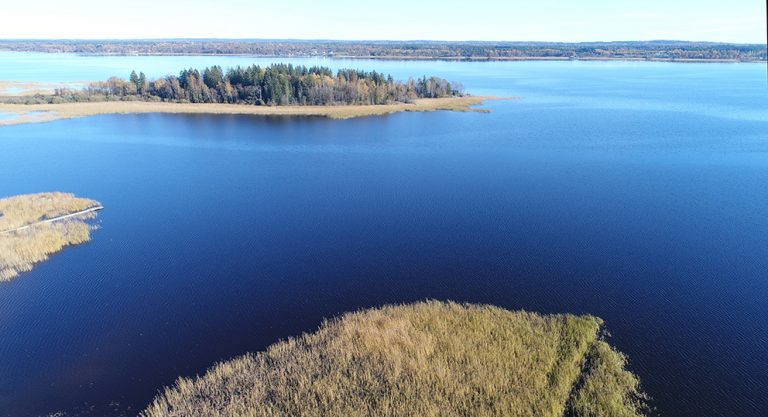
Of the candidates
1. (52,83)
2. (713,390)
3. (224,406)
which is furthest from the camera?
(52,83)

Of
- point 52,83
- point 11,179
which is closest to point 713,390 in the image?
point 11,179

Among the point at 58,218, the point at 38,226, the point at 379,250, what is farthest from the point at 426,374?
the point at 58,218

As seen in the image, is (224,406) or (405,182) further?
(405,182)

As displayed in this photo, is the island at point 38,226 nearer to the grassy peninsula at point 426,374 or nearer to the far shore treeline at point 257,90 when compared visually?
the grassy peninsula at point 426,374

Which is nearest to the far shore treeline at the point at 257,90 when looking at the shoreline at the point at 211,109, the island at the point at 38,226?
the shoreline at the point at 211,109

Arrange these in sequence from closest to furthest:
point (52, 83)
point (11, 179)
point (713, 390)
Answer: point (713, 390) < point (11, 179) < point (52, 83)

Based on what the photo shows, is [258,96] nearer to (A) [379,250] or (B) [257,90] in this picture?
(B) [257,90]

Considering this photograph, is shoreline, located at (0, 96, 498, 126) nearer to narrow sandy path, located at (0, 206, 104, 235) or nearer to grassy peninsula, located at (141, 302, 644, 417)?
narrow sandy path, located at (0, 206, 104, 235)

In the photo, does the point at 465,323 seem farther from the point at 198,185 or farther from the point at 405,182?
the point at 198,185
